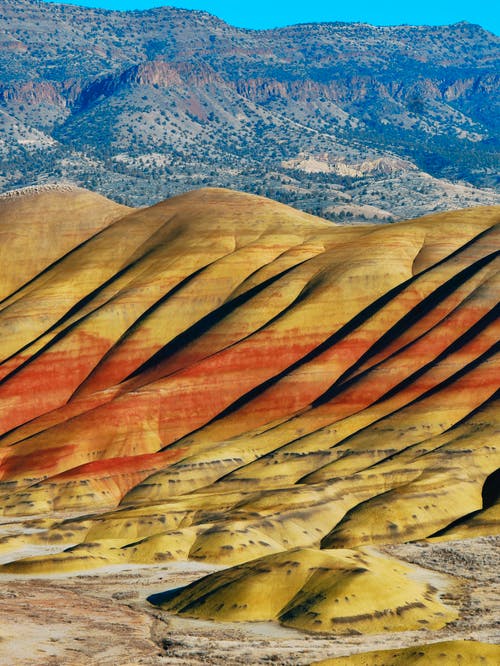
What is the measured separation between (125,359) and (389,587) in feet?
317

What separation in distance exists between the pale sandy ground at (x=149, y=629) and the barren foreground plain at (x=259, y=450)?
26 centimetres

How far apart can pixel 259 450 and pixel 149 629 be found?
61470 millimetres

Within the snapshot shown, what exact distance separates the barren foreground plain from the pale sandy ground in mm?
259

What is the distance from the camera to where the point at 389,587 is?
80750mm

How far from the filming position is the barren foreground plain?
258 ft

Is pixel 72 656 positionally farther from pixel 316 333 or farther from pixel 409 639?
pixel 316 333

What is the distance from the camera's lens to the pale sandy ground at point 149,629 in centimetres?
7125

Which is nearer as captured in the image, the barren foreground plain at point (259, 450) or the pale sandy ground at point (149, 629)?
the pale sandy ground at point (149, 629)

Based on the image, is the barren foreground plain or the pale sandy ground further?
the barren foreground plain

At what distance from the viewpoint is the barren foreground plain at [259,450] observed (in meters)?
78.8

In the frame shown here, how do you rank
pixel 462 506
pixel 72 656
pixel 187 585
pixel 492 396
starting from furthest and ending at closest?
pixel 492 396, pixel 462 506, pixel 187 585, pixel 72 656

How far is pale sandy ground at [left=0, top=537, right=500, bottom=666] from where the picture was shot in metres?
71.2

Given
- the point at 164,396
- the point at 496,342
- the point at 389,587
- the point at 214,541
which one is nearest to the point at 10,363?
the point at 164,396

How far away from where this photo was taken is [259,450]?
460ft
